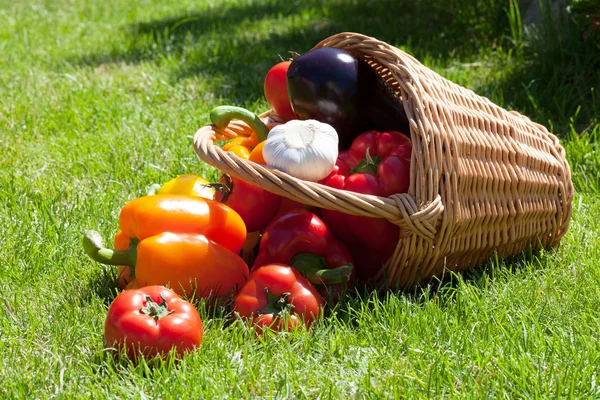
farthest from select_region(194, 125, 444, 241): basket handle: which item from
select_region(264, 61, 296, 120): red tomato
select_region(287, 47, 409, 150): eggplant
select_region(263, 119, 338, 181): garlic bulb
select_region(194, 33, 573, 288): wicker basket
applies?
select_region(264, 61, 296, 120): red tomato

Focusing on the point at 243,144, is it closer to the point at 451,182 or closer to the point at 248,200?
the point at 248,200

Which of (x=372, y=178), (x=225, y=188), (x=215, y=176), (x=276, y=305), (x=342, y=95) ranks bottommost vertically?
(x=215, y=176)

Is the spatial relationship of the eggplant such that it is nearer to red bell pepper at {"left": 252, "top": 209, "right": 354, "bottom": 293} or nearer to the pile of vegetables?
the pile of vegetables

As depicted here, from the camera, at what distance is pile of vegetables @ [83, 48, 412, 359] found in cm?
228

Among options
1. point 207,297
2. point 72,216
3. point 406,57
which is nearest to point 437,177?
point 406,57

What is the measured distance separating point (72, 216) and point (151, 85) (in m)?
1.96

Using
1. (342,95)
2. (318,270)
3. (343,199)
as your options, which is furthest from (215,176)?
(343,199)

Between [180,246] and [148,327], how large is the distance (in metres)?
0.43

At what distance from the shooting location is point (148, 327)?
2.17 meters

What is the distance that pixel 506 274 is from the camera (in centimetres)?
278

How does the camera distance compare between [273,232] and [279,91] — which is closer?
[273,232]

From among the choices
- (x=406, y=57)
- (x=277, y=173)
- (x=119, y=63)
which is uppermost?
(x=406, y=57)

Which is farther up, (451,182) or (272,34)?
(451,182)

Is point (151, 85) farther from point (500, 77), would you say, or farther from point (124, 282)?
point (124, 282)
